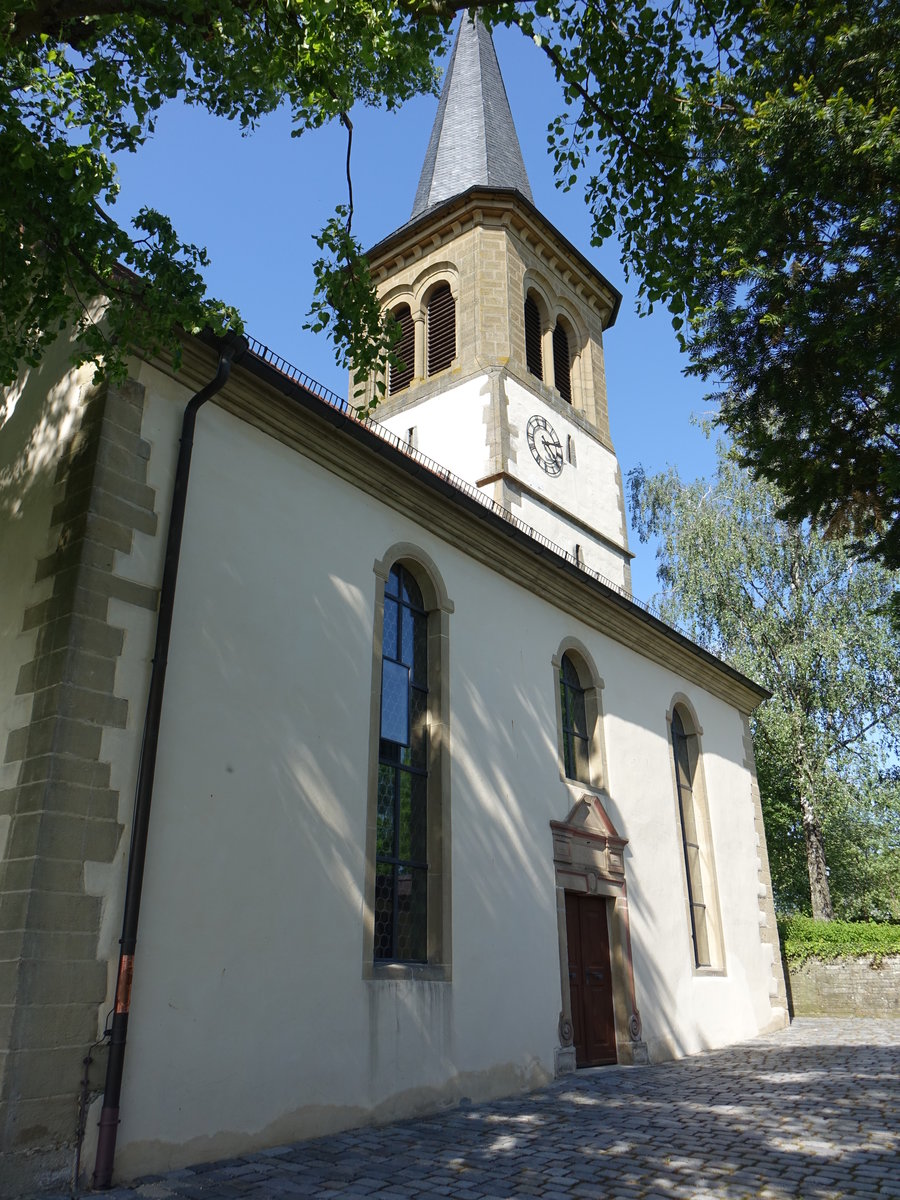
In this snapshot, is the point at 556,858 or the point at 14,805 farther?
the point at 556,858

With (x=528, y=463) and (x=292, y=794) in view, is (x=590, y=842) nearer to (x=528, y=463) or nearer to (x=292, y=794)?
(x=292, y=794)

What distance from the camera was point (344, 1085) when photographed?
24.1 feet

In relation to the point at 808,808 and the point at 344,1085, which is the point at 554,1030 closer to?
the point at 344,1085

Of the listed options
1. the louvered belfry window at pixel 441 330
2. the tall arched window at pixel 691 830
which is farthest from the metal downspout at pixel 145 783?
the louvered belfry window at pixel 441 330

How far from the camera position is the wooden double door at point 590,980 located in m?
10.9

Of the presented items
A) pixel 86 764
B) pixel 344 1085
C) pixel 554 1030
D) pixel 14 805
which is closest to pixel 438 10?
pixel 86 764

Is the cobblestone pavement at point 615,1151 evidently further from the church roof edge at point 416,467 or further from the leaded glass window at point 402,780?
the church roof edge at point 416,467

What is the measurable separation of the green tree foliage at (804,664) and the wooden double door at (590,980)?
12.9 meters

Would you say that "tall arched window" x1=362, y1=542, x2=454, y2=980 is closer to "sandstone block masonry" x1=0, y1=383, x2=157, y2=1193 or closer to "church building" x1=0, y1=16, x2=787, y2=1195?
"church building" x1=0, y1=16, x2=787, y2=1195

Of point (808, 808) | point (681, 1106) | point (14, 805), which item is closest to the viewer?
point (14, 805)

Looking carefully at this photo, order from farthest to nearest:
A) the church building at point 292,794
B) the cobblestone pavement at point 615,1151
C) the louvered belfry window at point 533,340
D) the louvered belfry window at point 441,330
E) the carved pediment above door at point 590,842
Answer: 1. the louvered belfry window at point 533,340
2. the louvered belfry window at point 441,330
3. the carved pediment above door at point 590,842
4. the church building at point 292,794
5. the cobblestone pavement at point 615,1151

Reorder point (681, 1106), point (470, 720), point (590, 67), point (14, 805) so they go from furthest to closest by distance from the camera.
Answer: point (470, 720)
point (681, 1106)
point (590, 67)
point (14, 805)

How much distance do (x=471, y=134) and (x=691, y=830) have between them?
16038mm

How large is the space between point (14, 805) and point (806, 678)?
21122mm
